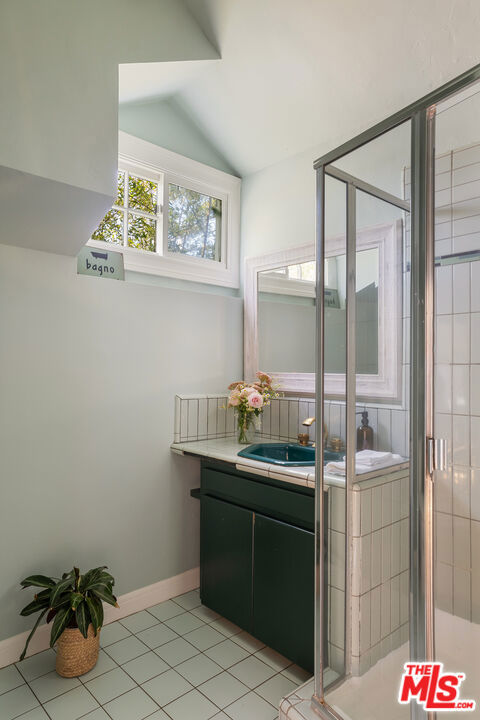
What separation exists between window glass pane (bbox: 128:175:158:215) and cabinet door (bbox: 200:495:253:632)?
1.69 metres

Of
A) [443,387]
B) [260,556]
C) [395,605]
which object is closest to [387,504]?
[395,605]

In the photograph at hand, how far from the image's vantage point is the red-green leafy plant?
5.73ft

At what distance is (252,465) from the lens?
1.96 meters

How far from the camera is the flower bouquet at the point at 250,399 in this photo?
2.40 meters

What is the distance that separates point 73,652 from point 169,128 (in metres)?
2.71

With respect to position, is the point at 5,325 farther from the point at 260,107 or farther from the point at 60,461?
the point at 260,107

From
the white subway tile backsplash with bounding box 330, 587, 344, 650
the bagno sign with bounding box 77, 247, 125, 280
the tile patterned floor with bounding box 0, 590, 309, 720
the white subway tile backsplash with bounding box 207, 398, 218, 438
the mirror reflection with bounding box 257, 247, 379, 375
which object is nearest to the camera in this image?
the white subway tile backsplash with bounding box 330, 587, 344, 650

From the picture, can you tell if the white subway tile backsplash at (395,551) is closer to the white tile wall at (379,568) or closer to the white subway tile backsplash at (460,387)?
the white tile wall at (379,568)

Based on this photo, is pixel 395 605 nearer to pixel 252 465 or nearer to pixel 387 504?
pixel 387 504

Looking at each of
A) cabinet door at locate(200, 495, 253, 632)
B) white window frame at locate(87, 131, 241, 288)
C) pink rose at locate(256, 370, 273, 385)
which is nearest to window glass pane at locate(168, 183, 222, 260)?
white window frame at locate(87, 131, 241, 288)

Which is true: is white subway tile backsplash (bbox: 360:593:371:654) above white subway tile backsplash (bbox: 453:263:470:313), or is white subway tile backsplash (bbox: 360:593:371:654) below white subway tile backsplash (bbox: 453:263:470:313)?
below

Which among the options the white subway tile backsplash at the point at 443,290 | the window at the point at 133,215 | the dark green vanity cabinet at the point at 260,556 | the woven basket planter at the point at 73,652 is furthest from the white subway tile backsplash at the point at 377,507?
the window at the point at 133,215

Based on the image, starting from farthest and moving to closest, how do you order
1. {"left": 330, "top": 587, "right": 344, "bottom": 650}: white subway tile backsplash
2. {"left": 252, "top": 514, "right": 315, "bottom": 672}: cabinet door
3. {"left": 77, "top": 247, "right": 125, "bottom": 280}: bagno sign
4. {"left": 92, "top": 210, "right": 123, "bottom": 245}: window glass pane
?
{"left": 92, "top": 210, "right": 123, "bottom": 245}: window glass pane, {"left": 77, "top": 247, "right": 125, "bottom": 280}: bagno sign, {"left": 252, "top": 514, "right": 315, "bottom": 672}: cabinet door, {"left": 330, "top": 587, "right": 344, "bottom": 650}: white subway tile backsplash

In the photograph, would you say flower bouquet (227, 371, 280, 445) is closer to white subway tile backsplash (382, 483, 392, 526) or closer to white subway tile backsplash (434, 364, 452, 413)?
white subway tile backsplash (382, 483, 392, 526)
